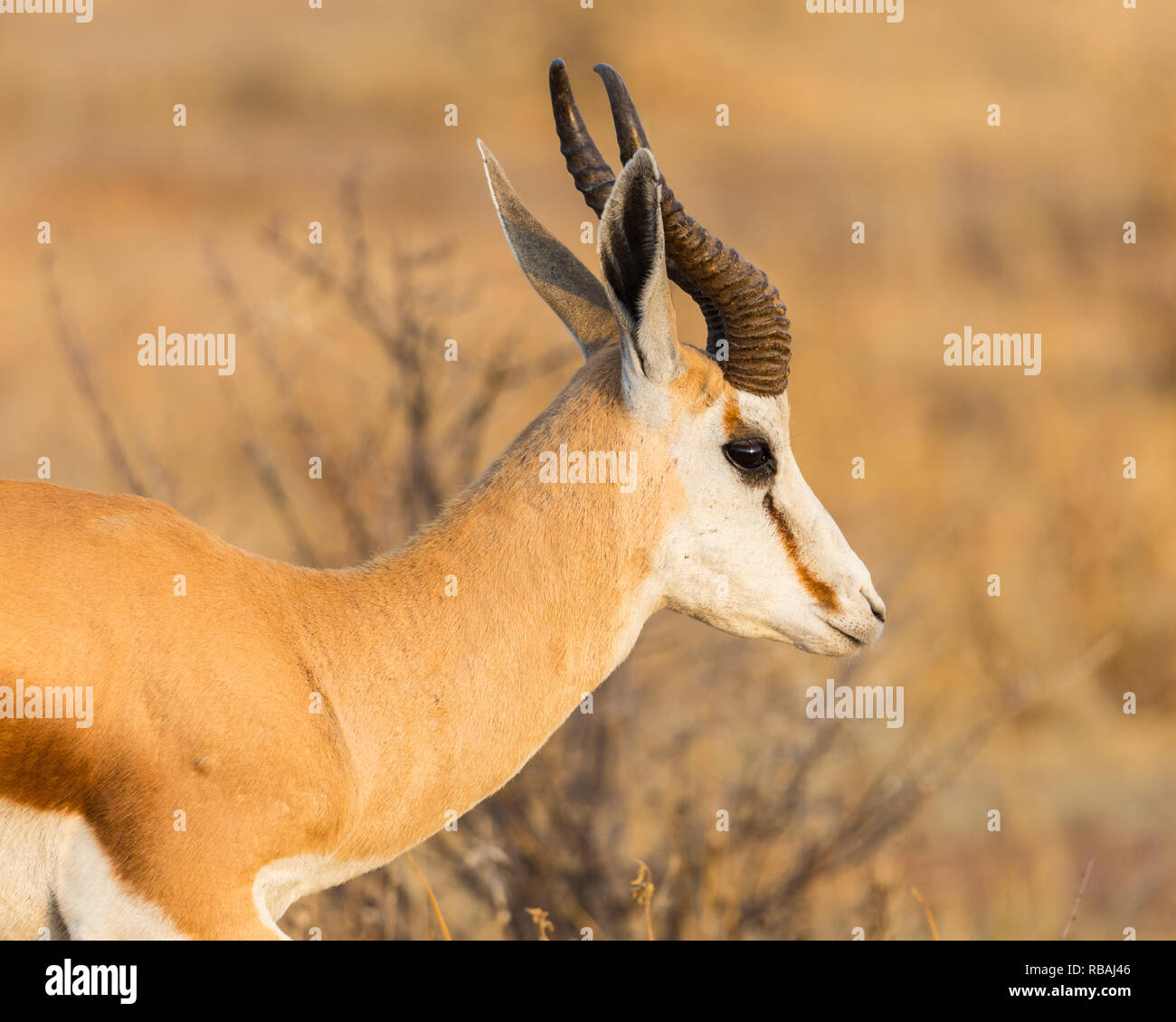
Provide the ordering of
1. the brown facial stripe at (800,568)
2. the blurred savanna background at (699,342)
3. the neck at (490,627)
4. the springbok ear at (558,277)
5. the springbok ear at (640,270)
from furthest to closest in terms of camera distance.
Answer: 1. the blurred savanna background at (699,342)
2. the springbok ear at (558,277)
3. the brown facial stripe at (800,568)
4. the neck at (490,627)
5. the springbok ear at (640,270)

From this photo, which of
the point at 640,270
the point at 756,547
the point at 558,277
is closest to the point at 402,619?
the point at 756,547

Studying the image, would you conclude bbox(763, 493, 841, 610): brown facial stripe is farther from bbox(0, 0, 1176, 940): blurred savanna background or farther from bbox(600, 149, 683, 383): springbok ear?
bbox(0, 0, 1176, 940): blurred savanna background

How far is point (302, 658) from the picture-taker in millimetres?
3766

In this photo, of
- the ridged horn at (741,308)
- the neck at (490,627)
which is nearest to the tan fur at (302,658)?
the neck at (490,627)

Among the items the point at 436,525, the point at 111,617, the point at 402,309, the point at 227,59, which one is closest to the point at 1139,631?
the point at 402,309

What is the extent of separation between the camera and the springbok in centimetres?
346

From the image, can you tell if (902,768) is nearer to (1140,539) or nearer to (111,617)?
(111,617)

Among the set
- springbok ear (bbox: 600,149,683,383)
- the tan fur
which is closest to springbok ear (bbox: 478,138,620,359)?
the tan fur

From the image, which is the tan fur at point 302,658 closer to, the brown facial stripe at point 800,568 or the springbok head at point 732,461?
the springbok head at point 732,461

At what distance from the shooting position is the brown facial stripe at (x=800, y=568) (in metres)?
4.14

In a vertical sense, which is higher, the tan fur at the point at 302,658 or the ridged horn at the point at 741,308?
the ridged horn at the point at 741,308

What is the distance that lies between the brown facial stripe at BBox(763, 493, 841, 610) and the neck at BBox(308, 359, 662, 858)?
34 cm

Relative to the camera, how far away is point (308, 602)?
390 cm

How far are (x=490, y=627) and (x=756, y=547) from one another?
0.77m
